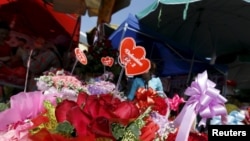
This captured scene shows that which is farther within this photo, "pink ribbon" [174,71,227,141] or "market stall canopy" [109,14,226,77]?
"market stall canopy" [109,14,226,77]

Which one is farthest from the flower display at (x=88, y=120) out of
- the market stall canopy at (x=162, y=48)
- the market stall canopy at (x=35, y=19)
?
the market stall canopy at (x=162, y=48)

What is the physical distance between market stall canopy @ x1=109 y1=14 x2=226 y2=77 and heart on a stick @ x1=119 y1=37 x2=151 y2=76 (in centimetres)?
336

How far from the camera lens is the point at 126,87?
387cm

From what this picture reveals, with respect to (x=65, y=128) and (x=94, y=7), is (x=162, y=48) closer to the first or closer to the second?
(x=94, y=7)

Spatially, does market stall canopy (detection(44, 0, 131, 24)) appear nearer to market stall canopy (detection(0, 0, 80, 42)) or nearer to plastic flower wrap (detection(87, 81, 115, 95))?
market stall canopy (detection(0, 0, 80, 42))

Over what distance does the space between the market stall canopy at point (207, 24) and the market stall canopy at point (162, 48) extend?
0.25m

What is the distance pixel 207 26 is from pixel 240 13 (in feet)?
2.94

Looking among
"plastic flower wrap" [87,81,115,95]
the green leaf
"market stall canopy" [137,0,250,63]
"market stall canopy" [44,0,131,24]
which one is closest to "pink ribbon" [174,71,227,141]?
the green leaf

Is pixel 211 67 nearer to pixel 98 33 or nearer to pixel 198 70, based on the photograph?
pixel 198 70

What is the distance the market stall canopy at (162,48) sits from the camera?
17.4ft

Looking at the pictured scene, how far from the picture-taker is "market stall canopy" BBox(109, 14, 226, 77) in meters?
5.32

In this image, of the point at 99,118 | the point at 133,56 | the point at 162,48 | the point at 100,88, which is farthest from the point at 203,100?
the point at 162,48

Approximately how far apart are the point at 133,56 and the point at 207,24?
175 inches

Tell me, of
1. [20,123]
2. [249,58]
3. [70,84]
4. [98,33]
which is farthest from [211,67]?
[20,123]
